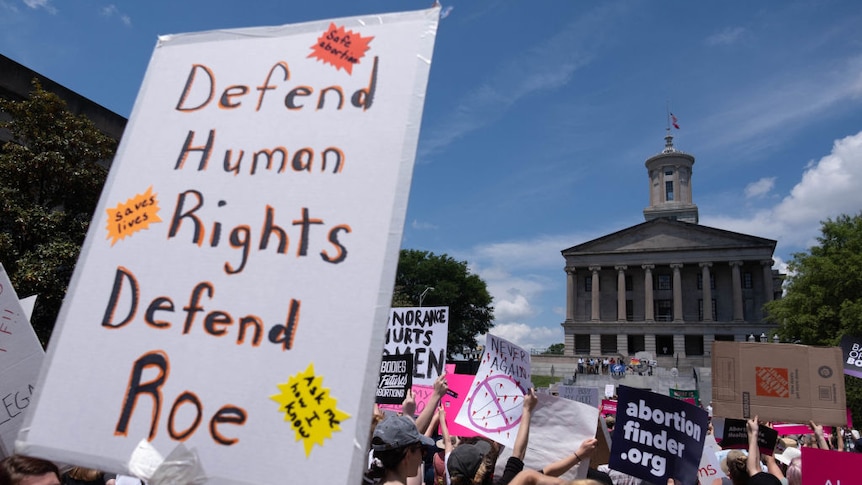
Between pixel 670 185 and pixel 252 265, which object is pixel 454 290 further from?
pixel 252 265

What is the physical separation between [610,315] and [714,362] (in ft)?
207

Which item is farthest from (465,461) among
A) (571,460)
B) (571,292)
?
(571,292)

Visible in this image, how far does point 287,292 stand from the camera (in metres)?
2.07

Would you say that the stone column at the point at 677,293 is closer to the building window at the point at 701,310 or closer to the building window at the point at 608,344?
the building window at the point at 701,310

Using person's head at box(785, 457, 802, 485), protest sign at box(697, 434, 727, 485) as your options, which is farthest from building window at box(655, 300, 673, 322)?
person's head at box(785, 457, 802, 485)

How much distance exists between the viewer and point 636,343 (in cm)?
6481

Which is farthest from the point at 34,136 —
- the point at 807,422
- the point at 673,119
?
the point at 673,119

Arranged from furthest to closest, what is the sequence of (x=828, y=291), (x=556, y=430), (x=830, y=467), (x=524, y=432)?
(x=828, y=291)
(x=556, y=430)
(x=830, y=467)
(x=524, y=432)

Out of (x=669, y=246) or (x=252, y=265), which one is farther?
(x=669, y=246)

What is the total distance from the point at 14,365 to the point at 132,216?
70.3 inches

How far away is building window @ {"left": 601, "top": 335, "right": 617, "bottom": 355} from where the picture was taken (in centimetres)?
6481

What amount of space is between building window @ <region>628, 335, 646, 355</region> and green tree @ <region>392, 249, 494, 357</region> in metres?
15.4

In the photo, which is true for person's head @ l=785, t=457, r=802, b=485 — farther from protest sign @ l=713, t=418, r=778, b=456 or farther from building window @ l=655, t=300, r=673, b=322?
building window @ l=655, t=300, r=673, b=322

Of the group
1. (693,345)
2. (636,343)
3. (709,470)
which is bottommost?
(709,470)
